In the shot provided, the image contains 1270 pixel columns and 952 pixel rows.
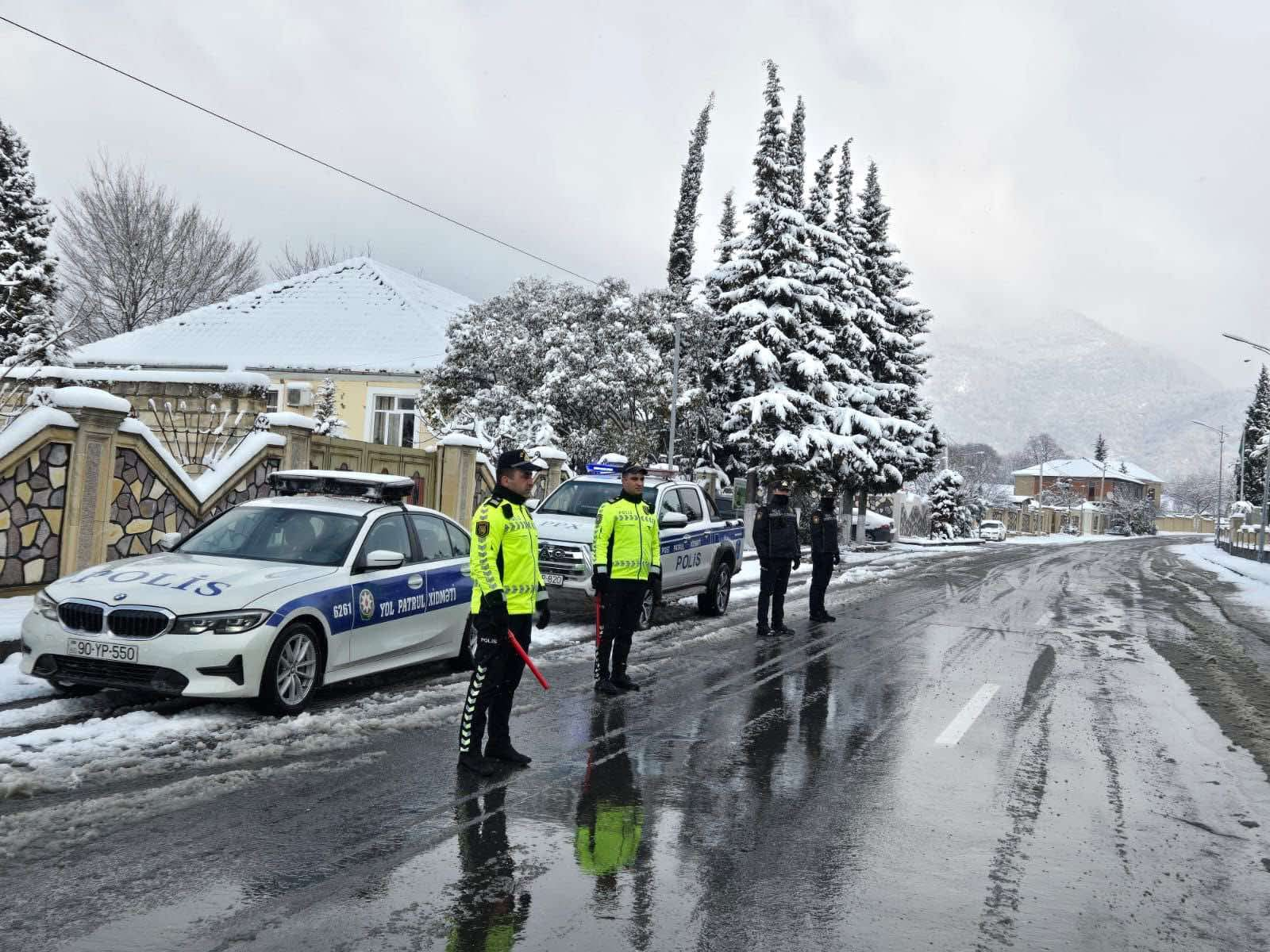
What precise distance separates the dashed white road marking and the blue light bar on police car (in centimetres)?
480

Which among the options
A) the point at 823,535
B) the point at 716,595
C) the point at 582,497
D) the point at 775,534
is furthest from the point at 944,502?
the point at 775,534

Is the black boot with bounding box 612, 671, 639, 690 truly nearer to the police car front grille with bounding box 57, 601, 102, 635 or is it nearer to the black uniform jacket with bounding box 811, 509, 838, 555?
the police car front grille with bounding box 57, 601, 102, 635

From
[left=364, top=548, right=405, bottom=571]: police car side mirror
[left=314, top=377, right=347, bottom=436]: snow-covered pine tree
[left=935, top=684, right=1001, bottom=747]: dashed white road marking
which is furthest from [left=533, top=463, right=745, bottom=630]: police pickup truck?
[left=314, top=377, right=347, bottom=436]: snow-covered pine tree

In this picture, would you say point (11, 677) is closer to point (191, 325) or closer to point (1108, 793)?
point (1108, 793)

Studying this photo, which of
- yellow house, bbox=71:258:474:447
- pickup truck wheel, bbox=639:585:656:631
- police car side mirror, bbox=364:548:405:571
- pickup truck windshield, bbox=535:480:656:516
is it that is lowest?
pickup truck wheel, bbox=639:585:656:631

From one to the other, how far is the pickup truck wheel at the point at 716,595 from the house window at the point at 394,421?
1994 cm

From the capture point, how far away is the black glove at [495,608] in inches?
262

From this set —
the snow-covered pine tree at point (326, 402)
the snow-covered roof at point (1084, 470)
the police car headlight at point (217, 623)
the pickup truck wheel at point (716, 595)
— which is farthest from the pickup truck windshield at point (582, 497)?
the snow-covered roof at point (1084, 470)

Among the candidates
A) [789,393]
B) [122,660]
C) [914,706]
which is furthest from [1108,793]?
[789,393]

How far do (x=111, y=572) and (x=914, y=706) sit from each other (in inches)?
250

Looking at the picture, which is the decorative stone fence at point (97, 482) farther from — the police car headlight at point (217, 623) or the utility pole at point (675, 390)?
the utility pole at point (675, 390)

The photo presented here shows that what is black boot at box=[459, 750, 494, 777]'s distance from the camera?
6.58 metres

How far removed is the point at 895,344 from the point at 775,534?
1321 inches

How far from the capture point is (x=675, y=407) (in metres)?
32.2
